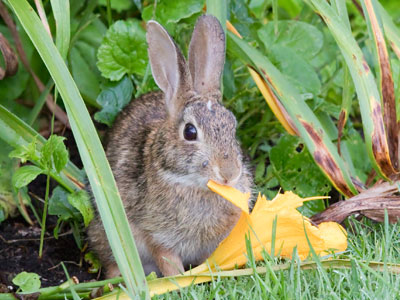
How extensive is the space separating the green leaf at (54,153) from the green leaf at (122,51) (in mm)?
880

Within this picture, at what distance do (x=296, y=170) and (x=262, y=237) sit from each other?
95 cm

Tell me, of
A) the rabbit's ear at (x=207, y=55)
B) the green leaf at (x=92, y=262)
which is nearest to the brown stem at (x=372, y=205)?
the rabbit's ear at (x=207, y=55)

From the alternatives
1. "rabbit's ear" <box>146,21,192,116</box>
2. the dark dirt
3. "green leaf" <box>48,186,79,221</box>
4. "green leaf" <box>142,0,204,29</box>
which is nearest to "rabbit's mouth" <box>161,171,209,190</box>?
"rabbit's ear" <box>146,21,192,116</box>

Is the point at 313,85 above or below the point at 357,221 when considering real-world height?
above

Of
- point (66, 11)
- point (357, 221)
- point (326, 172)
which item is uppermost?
point (66, 11)

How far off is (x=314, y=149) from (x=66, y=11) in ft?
4.33

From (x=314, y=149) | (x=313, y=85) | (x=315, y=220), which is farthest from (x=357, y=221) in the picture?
(x=313, y=85)

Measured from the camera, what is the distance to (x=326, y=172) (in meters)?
3.43

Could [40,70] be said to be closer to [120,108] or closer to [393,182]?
[120,108]

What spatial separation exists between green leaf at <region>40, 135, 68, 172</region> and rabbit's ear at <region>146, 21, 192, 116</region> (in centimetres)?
52

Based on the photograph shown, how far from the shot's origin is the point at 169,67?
10.8 ft

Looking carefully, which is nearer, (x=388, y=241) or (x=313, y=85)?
(x=388, y=241)

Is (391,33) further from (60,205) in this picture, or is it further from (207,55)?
(60,205)

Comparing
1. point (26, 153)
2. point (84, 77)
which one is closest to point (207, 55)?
point (26, 153)
